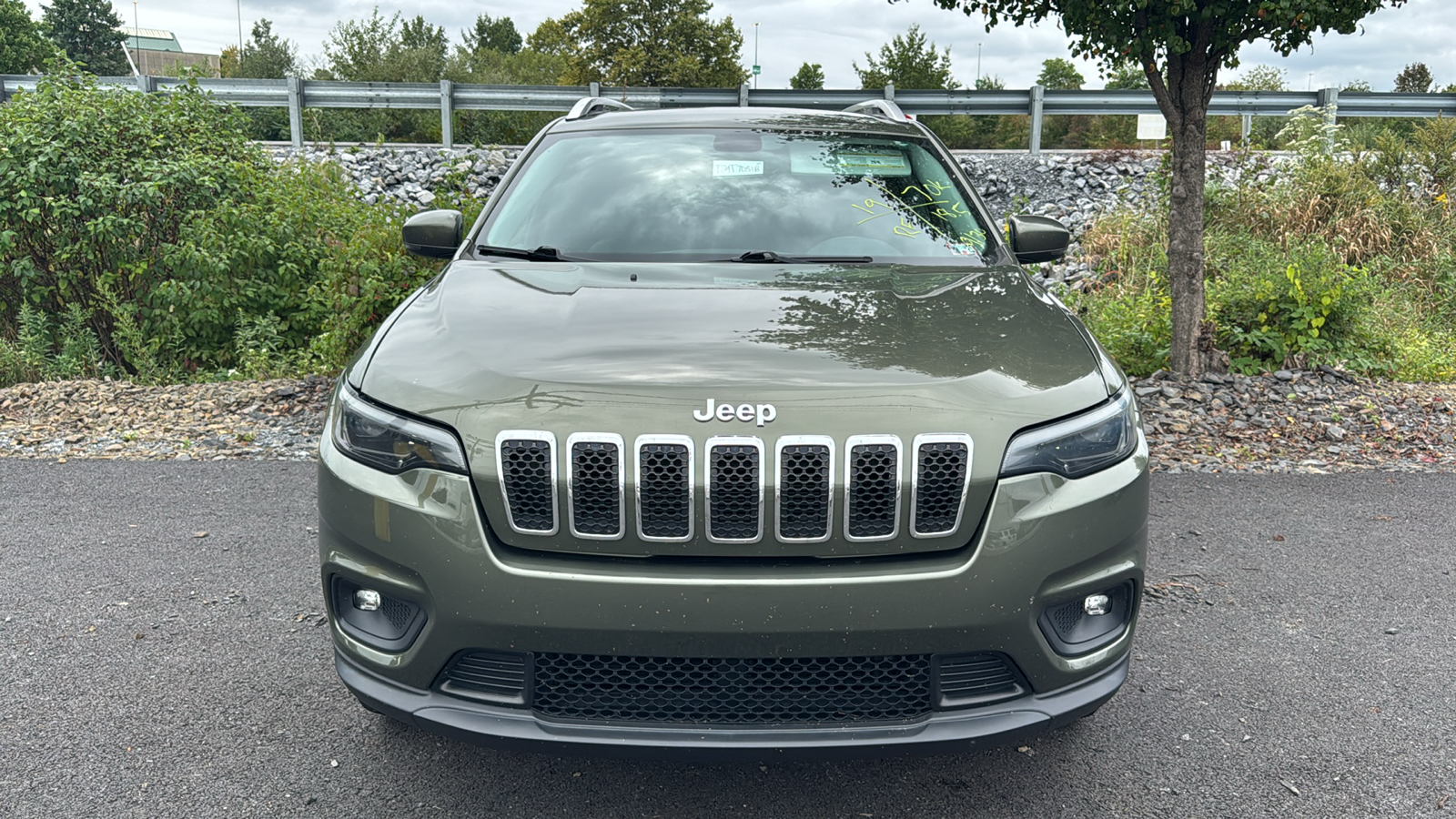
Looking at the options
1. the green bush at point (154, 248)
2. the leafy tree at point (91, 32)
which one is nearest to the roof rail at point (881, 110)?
the green bush at point (154, 248)

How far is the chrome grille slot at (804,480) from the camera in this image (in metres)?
2.12

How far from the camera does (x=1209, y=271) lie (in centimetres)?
902

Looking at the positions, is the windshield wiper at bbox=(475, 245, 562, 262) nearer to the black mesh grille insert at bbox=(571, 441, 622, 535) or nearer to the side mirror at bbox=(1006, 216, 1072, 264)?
the black mesh grille insert at bbox=(571, 441, 622, 535)

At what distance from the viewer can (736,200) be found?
3.56 m

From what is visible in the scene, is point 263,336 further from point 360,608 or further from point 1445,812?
point 1445,812

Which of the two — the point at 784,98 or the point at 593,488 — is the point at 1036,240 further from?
the point at 784,98

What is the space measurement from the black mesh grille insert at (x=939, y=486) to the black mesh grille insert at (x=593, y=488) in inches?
24.4

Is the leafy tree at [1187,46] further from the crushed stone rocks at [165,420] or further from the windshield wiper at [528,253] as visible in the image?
the crushed stone rocks at [165,420]

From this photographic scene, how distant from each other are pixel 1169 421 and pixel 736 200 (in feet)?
12.4

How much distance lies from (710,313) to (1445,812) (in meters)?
2.15

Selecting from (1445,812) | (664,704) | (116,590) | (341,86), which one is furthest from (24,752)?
(341,86)

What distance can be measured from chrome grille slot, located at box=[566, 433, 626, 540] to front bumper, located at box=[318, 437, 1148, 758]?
3.0 inches

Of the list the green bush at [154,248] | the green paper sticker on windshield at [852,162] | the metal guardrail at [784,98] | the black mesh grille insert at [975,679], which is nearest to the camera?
the black mesh grille insert at [975,679]

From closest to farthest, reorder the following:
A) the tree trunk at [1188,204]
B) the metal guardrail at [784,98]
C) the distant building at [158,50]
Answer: the tree trunk at [1188,204] → the metal guardrail at [784,98] → the distant building at [158,50]
